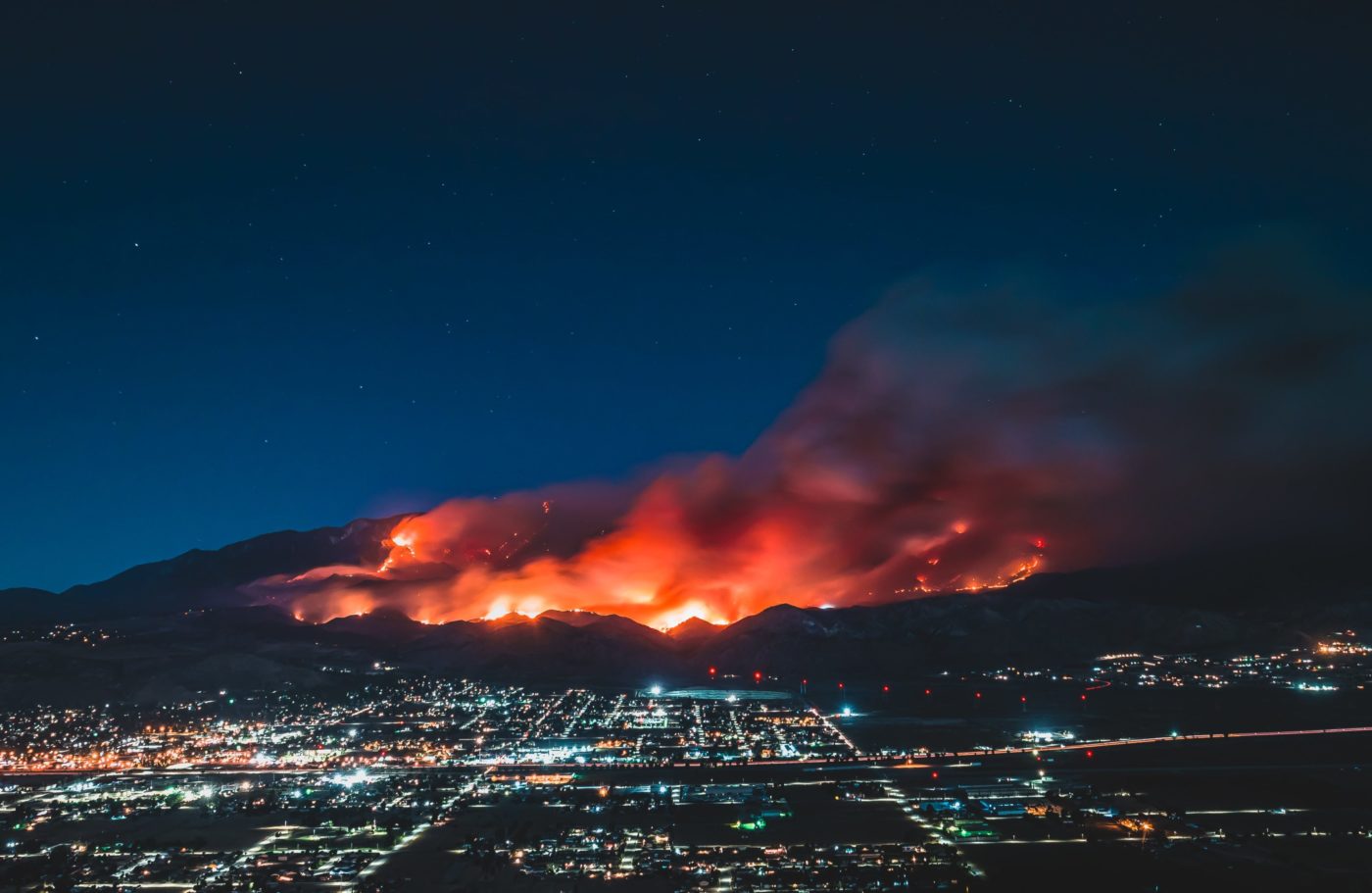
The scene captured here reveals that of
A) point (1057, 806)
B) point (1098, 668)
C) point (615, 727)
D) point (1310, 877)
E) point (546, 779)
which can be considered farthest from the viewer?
point (1098, 668)

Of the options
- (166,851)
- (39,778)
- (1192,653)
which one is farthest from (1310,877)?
(1192,653)

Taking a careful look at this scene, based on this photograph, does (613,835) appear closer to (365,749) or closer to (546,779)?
(546,779)

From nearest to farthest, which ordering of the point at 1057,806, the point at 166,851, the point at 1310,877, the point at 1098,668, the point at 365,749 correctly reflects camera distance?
the point at 1310,877, the point at 166,851, the point at 1057,806, the point at 365,749, the point at 1098,668

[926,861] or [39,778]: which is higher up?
[39,778]

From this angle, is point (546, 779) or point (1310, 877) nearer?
point (1310, 877)

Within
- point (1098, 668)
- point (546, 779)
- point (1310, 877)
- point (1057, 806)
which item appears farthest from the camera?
point (1098, 668)

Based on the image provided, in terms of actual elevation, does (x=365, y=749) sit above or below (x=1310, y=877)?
above

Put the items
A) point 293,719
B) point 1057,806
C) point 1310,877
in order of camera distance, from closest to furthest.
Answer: point 1310,877
point 1057,806
point 293,719

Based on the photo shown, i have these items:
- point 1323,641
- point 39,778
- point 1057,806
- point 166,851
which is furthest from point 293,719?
point 1323,641

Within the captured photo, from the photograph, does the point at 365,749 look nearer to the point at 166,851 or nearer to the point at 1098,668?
the point at 166,851
